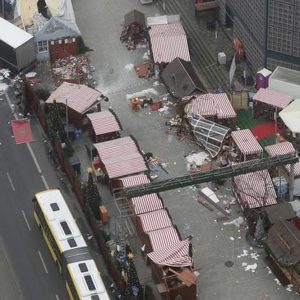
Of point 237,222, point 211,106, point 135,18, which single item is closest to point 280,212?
point 237,222

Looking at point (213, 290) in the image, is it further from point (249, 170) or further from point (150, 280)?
point (249, 170)

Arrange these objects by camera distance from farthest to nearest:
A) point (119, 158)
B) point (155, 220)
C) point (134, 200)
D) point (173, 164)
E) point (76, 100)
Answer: point (76, 100) → point (173, 164) → point (119, 158) → point (134, 200) → point (155, 220)

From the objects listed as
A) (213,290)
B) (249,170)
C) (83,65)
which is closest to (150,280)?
(213,290)

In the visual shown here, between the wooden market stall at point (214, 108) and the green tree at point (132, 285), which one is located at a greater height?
the wooden market stall at point (214, 108)

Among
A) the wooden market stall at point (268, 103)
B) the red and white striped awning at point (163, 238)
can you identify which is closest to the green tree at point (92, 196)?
the red and white striped awning at point (163, 238)

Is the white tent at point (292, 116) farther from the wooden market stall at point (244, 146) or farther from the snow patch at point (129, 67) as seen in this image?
the snow patch at point (129, 67)

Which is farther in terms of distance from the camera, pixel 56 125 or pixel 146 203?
pixel 56 125

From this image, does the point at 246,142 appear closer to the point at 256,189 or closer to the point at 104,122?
the point at 256,189
